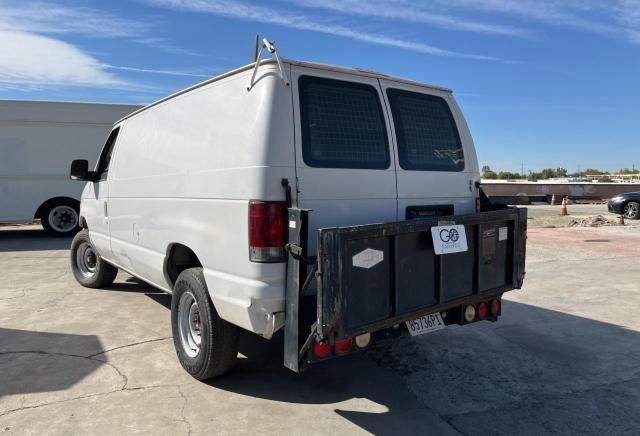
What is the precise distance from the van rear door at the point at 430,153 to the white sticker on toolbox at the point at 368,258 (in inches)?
31.2

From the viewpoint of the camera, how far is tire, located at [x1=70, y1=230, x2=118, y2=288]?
6.69 metres

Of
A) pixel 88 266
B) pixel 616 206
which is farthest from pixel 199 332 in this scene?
pixel 616 206

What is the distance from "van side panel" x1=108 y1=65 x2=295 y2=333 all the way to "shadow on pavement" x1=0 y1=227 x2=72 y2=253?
779cm

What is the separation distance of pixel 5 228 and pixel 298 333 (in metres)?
16.2

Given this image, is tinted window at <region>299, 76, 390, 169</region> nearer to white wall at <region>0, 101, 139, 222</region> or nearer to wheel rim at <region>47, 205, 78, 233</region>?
white wall at <region>0, 101, 139, 222</region>

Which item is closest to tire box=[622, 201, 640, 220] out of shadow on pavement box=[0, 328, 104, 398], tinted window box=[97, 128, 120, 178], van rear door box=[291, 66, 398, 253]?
van rear door box=[291, 66, 398, 253]

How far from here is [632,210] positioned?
1773 cm

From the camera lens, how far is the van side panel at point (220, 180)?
3115mm

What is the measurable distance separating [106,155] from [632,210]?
18163 millimetres

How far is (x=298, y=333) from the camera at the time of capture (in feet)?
9.74

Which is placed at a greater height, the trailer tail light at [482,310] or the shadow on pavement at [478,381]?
the trailer tail light at [482,310]

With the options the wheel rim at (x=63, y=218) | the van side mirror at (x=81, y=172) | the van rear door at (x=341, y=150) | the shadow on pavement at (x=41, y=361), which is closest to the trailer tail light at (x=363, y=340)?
the van rear door at (x=341, y=150)

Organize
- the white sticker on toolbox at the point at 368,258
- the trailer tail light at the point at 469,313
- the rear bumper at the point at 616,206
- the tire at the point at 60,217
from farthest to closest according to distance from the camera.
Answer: the rear bumper at the point at 616,206, the tire at the point at 60,217, the trailer tail light at the point at 469,313, the white sticker on toolbox at the point at 368,258

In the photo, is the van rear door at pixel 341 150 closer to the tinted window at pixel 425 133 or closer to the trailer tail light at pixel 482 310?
the tinted window at pixel 425 133
